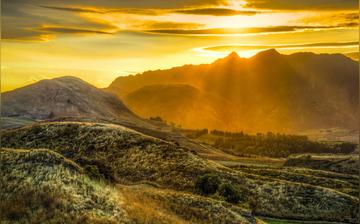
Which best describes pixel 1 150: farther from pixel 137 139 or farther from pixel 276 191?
pixel 276 191

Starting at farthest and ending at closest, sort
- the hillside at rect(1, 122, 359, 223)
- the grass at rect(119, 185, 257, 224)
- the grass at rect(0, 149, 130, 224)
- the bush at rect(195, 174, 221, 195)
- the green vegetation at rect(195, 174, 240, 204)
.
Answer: the hillside at rect(1, 122, 359, 223)
the bush at rect(195, 174, 221, 195)
the green vegetation at rect(195, 174, 240, 204)
the grass at rect(119, 185, 257, 224)
the grass at rect(0, 149, 130, 224)

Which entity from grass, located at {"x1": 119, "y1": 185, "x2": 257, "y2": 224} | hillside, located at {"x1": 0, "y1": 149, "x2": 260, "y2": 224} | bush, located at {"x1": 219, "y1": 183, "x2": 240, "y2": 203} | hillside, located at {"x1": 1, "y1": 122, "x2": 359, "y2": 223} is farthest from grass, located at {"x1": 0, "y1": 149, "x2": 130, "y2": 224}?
bush, located at {"x1": 219, "y1": 183, "x2": 240, "y2": 203}

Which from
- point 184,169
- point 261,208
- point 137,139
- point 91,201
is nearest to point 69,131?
point 137,139

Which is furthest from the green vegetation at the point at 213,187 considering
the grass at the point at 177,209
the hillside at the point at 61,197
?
the hillside at the point at 61,197

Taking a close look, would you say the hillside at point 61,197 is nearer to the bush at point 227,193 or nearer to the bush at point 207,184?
the bush at point 227,193

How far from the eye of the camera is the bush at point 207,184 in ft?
167

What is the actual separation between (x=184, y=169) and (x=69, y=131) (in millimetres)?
13034

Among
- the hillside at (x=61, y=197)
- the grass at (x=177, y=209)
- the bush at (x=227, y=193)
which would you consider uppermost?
the hillside at (x=61, y=197)

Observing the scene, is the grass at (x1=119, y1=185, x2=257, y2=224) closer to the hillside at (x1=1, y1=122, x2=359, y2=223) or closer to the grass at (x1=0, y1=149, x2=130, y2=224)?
the grass at (x1=0, y1=149, x2=130, y2=224)

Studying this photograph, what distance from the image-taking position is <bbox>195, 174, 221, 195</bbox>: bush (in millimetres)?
50869

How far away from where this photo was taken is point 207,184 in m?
52.5

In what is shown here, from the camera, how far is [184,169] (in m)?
57.5

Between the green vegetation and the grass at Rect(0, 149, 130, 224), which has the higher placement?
the grass at Rect(0, 149, 130, 224)

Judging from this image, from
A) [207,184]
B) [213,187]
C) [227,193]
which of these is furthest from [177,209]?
[213,187]
